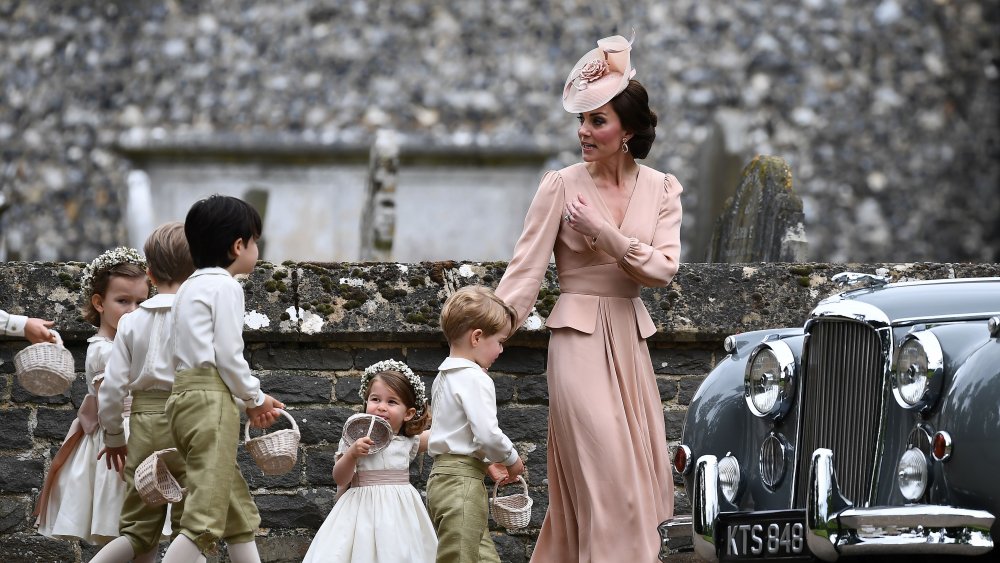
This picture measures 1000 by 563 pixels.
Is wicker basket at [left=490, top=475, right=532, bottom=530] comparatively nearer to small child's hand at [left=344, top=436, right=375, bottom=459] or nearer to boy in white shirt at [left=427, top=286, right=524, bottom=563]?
boy in white shirt at [left=427, top=286, right=524, bottom=563]

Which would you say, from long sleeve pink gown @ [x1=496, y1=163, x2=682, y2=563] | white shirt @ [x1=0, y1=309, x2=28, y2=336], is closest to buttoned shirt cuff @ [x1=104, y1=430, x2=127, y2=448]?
white shirt @ [x1=0, y1=309, x2=28, y2=336]

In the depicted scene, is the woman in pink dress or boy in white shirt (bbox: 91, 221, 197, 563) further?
boy in white shirt (bbox: 91, 221, 197, 563)

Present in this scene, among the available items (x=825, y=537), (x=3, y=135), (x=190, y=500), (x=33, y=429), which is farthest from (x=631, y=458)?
(x=3, y=135)

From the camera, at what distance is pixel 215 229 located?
5133mm

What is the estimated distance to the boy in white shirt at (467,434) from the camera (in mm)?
5059

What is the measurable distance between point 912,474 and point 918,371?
26 centimetres

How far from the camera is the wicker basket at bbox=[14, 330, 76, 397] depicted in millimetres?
5527

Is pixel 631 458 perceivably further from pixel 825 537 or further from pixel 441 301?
pixel 441 301

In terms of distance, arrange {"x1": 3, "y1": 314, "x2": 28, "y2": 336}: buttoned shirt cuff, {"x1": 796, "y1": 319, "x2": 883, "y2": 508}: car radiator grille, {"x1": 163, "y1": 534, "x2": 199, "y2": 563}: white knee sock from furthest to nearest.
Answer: {"x1": 3, "y1": 314, "x2": 28, "y2": 336}: buttoned shirt cuff → {"x1": 163, "y1": 534, "x2": 199, "y2": 563}: white knee sock → {"x1": 796, "y1": 319, "x2": 883, "y2": 508}: car radiator grille

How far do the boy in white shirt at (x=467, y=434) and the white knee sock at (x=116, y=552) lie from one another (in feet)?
3.03

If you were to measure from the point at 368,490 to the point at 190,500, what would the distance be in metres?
0.63

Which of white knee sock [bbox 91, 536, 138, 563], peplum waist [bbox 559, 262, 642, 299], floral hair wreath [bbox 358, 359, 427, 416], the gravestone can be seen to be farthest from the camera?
the gravestone

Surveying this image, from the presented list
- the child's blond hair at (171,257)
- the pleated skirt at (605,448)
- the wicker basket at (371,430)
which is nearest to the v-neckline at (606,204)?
the pleated skirt at (605,448)

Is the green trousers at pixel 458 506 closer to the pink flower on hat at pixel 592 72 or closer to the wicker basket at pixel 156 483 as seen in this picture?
the wicker basket at pixel 156 483
